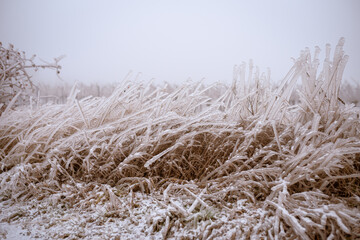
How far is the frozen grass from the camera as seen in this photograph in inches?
45.2

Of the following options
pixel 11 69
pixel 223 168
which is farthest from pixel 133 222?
pixel 11 69

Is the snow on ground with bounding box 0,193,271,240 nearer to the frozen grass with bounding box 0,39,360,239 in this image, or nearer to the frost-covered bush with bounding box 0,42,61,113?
the frozen grass with bounding box 0,39,360,239

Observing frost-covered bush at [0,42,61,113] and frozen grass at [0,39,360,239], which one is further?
frost-covered bush at [0,42,61,113]

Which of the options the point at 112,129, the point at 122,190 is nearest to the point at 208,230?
the point at 122,190

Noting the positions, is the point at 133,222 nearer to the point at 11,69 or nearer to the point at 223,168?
the point at 223,168

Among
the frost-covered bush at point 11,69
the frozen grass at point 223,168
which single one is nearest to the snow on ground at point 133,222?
the frozen grass at point 223,168

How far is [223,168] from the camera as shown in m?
1.49

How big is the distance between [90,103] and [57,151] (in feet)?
2.17

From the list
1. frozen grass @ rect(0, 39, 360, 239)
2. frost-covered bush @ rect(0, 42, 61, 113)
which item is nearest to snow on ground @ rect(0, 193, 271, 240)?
frozen grass @ rect(0, 39, 360, 239)

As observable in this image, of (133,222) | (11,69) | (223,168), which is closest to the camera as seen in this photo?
(133,222)

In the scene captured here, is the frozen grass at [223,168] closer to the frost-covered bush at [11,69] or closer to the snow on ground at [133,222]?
the snow on ground at [133,222]

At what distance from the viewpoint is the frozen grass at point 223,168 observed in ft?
3.76

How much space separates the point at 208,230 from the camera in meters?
1.12

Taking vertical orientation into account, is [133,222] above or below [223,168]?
below
